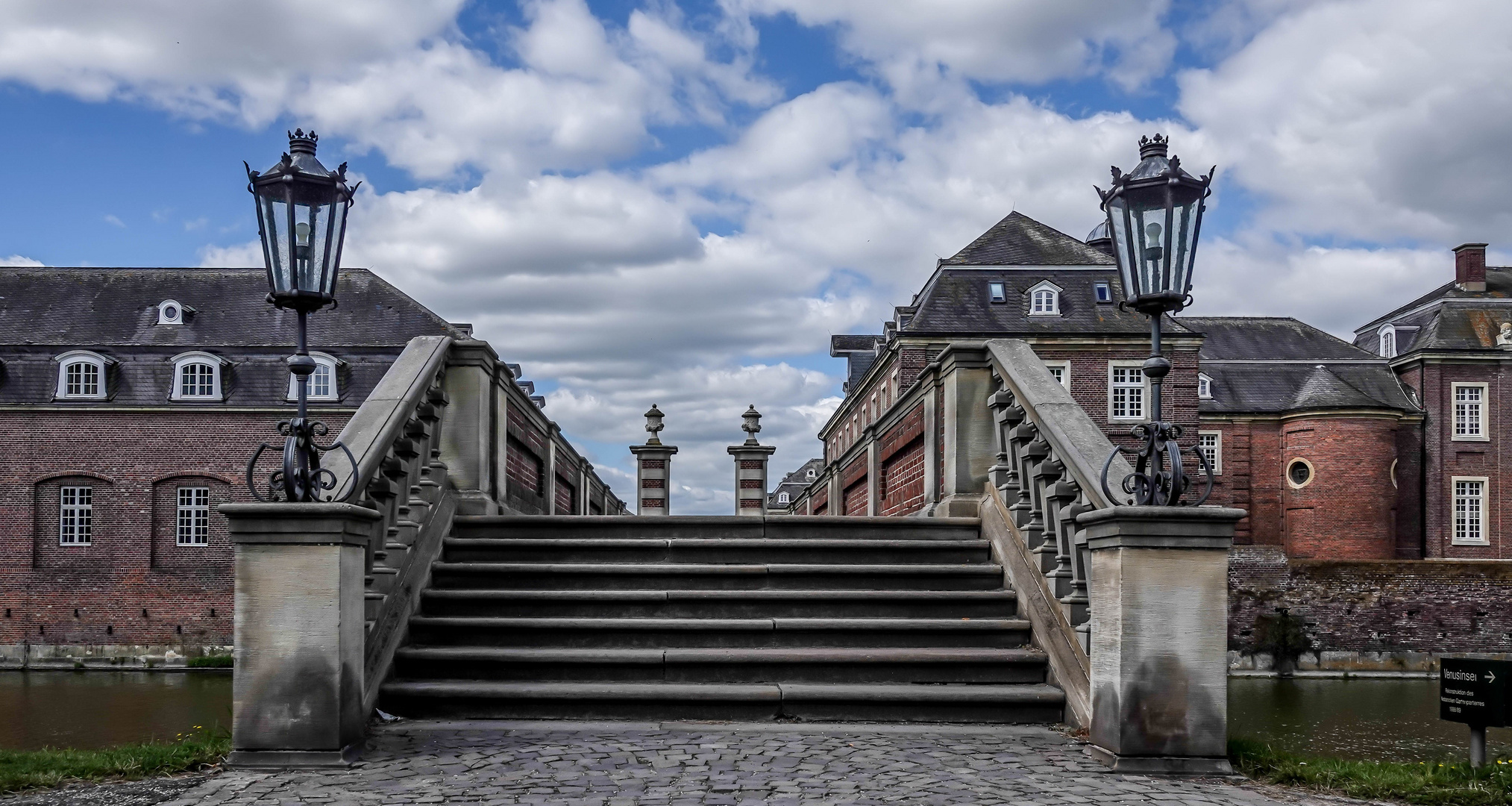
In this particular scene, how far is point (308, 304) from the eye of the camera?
528 cm

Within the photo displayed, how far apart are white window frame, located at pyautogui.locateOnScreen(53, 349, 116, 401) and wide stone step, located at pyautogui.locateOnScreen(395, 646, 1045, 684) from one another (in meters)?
28.5

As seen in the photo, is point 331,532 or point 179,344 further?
point 179,344

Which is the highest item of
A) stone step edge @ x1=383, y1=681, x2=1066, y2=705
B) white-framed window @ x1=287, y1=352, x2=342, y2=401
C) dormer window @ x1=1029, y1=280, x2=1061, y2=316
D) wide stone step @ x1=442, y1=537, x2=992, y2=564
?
dormer window @ x1=1029, y1=280, x2=1061, y2=316

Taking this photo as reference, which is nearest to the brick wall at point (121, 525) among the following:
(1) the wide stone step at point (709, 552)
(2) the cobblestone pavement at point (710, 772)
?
(1) the wide stone step at point (709, 552)

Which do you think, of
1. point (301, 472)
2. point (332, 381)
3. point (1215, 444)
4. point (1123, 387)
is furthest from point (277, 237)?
point (1215, 444)

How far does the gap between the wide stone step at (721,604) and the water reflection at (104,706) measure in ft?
14.5

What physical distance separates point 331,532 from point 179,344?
29.3 meters

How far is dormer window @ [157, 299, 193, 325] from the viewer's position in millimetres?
31250

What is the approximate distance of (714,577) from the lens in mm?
6516

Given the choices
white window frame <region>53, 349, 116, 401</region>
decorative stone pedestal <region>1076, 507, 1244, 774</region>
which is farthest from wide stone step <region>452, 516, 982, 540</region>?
white window frame <region>53, 349, 116, 401</region>

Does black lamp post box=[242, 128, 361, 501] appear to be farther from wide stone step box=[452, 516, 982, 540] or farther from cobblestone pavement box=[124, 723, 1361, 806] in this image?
wide stone step box=[452, 516, 982, 540]

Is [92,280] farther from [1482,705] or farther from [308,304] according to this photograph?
[1482,705]

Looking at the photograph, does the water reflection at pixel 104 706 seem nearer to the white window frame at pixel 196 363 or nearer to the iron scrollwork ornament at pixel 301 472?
the iron scrollwork ornament at pixel 301 472

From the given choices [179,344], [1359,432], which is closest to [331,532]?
[179,344]
